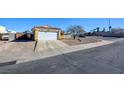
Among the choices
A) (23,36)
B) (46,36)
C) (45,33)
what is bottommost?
(23,36)

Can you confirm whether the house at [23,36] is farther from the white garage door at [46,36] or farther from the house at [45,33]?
the white garage door at [46,36]

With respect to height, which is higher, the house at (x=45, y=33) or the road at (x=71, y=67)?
the house at (x=45, y=33)

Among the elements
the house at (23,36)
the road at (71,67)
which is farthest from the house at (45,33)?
the road at (71,67)

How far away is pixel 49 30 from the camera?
29.8 meters

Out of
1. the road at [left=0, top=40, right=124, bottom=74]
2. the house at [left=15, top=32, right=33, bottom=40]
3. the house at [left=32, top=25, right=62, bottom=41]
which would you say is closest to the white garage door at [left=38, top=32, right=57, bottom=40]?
the house at [left=32, top=25, right=62, bottom=41]

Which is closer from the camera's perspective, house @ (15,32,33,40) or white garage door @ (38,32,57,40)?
white garage door @ (38,32,57,40)

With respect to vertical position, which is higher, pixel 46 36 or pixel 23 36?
pixel 46 36

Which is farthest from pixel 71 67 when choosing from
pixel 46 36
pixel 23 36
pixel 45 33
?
pixel 23 36

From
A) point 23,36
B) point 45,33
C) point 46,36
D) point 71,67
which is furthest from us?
point 23,36

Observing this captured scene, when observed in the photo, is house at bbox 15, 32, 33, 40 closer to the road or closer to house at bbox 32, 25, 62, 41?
house at bbox 32, 25, 62, 41

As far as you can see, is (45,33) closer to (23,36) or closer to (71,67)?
(23,36)

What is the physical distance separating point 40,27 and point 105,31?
33320 millimetres
